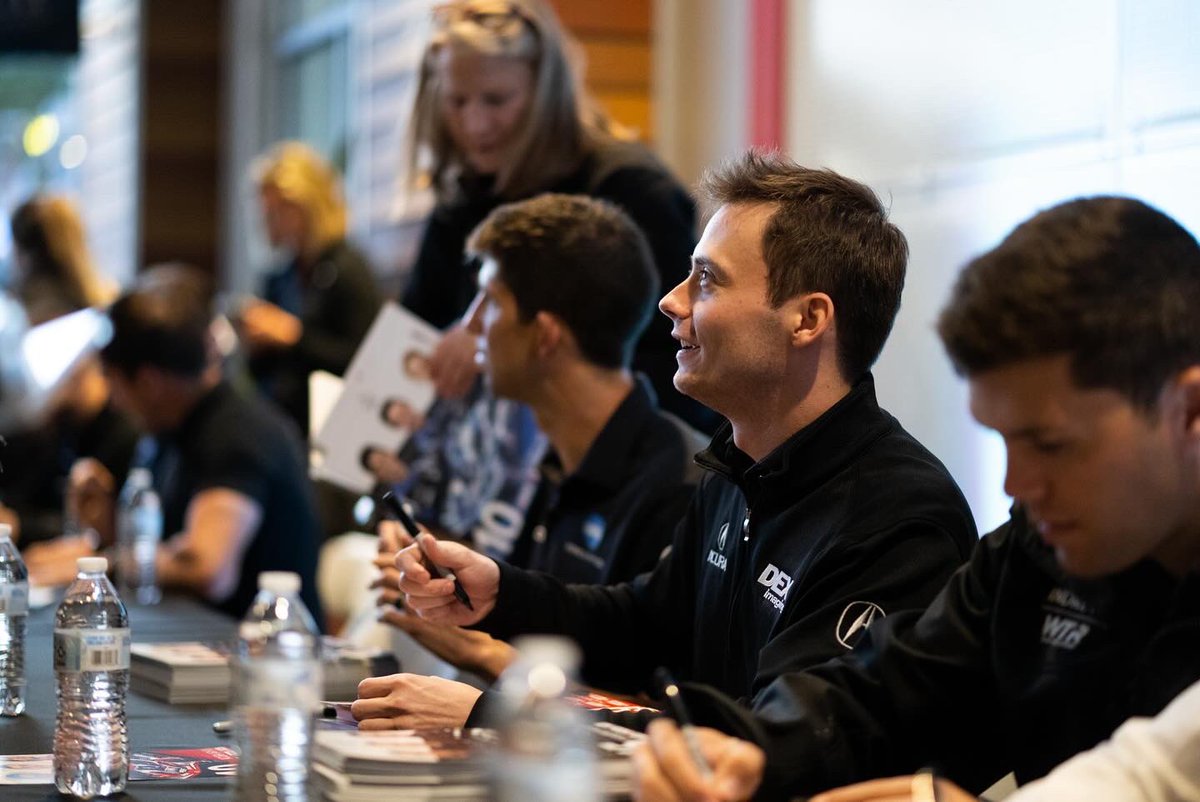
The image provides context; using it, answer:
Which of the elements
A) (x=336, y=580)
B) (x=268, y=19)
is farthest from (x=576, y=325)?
(x=268, y=19)

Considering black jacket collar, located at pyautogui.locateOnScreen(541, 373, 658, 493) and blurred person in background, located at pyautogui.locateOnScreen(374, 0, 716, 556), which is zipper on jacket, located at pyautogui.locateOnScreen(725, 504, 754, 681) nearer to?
black jacket collar, located at pyautogui.locateOnScreen(541, 373, 658, 493)

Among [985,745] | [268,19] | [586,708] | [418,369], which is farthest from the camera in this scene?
[268,19]

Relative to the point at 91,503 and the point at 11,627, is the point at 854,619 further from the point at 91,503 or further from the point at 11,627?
the point at 91,503

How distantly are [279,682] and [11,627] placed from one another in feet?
A: 3.27

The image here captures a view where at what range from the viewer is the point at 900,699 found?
1526 millimetres

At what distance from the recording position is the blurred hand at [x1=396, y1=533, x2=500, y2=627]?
207cm

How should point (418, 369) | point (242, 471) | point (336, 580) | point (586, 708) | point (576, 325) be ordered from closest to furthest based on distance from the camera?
point (586, 708)
point (576, 325)
point (418, 369)
point (242, 471)
point (336, 580)

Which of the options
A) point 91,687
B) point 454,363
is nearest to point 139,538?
point 454,363

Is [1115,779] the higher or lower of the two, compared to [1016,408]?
lower

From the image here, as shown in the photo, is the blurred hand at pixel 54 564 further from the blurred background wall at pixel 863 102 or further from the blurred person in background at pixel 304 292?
the blurred person in background at pixel 304 292

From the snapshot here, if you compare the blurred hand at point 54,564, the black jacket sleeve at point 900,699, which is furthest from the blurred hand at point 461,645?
the blurred hand at point 54,564

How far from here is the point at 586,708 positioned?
5.56ft

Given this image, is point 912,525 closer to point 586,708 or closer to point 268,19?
point 586,708

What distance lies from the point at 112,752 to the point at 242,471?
2.32 metres
